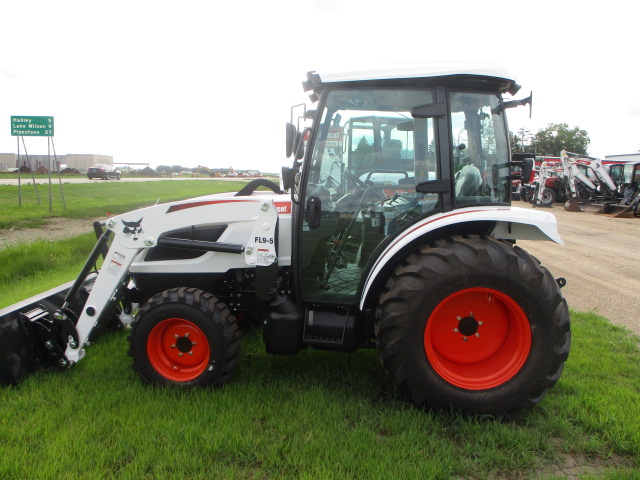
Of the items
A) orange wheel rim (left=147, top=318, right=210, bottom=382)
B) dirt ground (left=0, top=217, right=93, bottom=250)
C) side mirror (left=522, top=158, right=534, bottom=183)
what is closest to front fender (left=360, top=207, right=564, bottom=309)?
side mirror (left=522, top=158, right=534, bottom=183)

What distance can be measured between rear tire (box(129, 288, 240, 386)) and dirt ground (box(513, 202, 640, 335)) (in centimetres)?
437

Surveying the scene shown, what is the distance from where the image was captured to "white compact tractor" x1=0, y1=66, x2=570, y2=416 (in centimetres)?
295

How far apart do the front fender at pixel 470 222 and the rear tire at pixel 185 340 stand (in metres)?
0.99

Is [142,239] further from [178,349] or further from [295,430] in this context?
[295,430]

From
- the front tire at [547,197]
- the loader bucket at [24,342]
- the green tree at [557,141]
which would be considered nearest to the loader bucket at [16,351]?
the loader bucket at [24,342]

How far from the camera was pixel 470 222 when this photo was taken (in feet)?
10.6

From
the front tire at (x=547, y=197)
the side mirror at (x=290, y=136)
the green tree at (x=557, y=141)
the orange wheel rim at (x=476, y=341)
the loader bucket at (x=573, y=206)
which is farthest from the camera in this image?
the green tree at (x=557, y=141)

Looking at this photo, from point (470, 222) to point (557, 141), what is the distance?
5519 centimetres

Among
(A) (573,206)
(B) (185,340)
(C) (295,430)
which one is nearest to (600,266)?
(C) (295,430)

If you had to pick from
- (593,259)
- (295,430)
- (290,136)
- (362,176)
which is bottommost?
(295,430)

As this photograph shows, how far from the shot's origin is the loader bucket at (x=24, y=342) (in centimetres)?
333

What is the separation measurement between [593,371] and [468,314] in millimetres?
1443

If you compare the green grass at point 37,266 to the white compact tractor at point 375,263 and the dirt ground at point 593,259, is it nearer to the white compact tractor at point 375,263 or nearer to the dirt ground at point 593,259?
the dirt ground at point 593,259

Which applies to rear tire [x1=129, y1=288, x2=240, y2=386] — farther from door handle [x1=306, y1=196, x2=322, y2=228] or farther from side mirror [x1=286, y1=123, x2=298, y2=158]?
side mirror [x1=286, y1=123, x2=298, y2=158]
